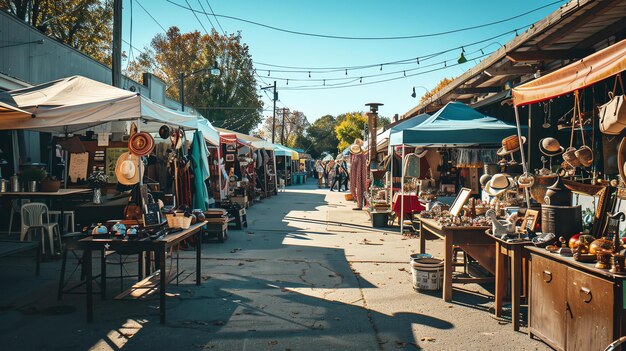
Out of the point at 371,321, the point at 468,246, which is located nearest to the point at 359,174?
the point at 468,246

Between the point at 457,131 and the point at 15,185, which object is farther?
the point at 457,131

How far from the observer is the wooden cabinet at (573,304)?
3.29m

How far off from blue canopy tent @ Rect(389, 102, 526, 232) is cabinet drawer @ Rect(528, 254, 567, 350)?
17.7 ft

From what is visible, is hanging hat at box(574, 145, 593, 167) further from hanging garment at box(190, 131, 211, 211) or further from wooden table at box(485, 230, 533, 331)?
hanging garment at box(190, 131, 211, 211)

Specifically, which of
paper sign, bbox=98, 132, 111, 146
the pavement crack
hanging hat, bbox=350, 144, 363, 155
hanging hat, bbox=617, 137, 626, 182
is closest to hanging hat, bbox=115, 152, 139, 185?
paper sign, bbox=98, 132, 111, 146

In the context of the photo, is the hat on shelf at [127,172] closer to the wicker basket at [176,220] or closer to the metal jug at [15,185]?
the wicker basket at [176,220]

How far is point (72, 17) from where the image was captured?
84.5ft

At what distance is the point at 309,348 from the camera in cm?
439

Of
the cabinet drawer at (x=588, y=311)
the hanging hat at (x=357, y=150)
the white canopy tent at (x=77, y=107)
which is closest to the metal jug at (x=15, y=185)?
the white canopy tent at (x=77, y=107)

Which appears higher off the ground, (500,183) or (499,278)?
(500,183)

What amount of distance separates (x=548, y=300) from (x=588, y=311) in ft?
2.00

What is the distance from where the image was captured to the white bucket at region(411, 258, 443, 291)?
251 inches

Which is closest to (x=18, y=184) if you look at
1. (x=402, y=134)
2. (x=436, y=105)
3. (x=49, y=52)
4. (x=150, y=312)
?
(x=150, y=312)

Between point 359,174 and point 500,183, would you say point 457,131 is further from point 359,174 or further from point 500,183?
point 359,174
